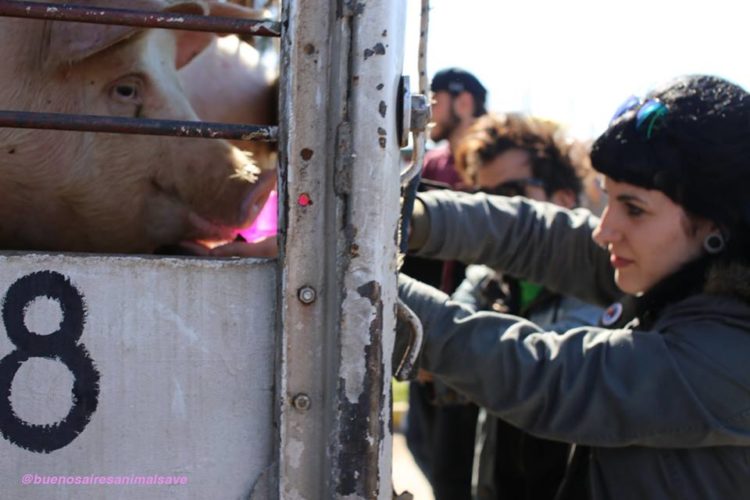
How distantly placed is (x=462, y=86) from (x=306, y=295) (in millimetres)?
3680

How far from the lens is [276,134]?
1.27m

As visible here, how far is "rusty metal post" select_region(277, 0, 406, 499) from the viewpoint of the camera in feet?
4.00

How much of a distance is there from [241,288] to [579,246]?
1434 mm

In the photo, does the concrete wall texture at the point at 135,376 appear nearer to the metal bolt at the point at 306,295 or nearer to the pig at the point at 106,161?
the metal bolt at the point at 306,295

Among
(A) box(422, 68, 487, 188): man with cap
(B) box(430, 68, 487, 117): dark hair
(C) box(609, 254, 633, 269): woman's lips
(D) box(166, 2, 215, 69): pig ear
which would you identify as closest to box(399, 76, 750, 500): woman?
(C) box(609, 254, 633, 269): woman's lips

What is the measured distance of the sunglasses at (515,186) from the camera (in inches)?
140

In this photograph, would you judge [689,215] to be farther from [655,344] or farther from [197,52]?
[197,52]

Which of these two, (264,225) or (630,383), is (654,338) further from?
(264,225)

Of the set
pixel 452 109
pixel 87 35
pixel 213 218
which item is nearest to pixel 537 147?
pixel 452 109

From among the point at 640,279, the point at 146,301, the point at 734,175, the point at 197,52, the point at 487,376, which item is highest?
the point at 197,52

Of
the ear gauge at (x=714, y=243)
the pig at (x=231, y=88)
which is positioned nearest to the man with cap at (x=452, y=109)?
the pig at (x=231, y=88)

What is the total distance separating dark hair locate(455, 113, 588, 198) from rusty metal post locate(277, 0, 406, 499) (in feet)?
8.09

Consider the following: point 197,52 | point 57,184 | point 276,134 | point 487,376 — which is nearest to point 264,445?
point 276,134

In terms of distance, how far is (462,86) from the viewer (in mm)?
4746
